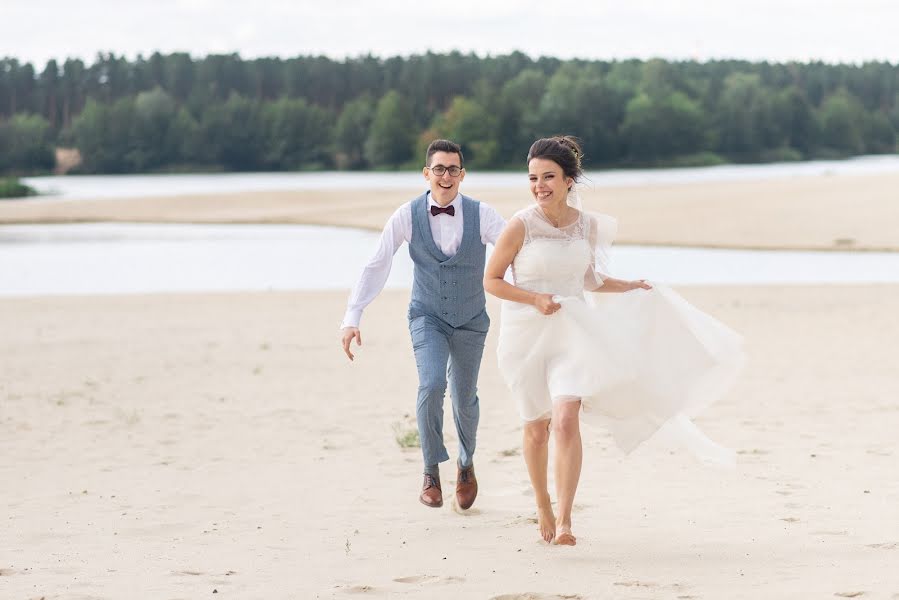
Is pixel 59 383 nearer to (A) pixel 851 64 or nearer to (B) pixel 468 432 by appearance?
(B) pixel 468 432

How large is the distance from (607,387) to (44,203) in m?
52.6

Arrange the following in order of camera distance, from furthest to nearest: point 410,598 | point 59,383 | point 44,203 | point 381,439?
point 44,203 → point 59,383 → point 381,439 → point 410,598

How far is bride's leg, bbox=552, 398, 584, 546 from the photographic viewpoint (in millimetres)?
5453

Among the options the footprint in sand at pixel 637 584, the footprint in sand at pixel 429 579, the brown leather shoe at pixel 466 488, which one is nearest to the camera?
the footprint in sand at pixel 637 584

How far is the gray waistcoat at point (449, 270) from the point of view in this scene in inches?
243

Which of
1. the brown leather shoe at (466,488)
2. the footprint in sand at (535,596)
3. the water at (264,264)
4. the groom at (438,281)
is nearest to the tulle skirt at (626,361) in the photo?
the groom at (438,281)

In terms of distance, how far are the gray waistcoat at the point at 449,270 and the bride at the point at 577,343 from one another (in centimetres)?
47

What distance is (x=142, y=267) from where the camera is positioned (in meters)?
28.1

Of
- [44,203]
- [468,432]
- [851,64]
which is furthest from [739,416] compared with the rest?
[851,64]

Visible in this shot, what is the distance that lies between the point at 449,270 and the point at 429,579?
5.51 ft

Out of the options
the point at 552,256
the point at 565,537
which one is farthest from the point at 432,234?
the point at 565,537

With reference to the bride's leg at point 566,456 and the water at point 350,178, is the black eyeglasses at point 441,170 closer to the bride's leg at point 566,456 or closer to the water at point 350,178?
the bride's leg at point 566,456

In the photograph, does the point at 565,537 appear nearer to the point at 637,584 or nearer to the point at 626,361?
the point at 637,584

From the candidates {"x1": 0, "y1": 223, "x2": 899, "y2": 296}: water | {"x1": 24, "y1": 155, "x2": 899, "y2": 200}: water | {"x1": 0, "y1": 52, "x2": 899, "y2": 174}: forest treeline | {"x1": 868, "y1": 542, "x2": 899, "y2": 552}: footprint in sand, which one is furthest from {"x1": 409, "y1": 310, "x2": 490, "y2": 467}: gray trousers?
{"x1": 0, "y1": 52, "x2": 899, "y2": 174}: forest treeline
